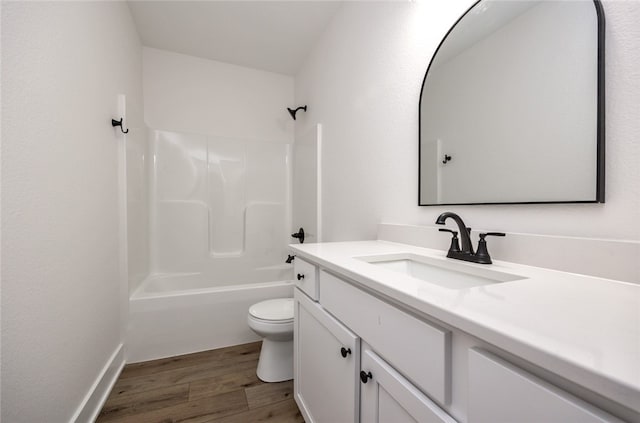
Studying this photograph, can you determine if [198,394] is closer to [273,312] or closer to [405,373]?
[273,312]

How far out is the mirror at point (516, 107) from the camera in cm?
69

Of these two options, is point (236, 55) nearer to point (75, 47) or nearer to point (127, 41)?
point (127, 41)

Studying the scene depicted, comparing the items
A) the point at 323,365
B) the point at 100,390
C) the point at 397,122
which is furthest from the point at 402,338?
the point at 100,390

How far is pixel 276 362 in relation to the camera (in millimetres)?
1650

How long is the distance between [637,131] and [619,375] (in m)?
0.64

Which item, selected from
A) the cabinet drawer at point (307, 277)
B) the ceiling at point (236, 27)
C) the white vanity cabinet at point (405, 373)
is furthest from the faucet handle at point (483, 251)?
the ceiling at point (236, 27)

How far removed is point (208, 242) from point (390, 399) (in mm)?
2388

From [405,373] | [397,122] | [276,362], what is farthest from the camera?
[276,362]

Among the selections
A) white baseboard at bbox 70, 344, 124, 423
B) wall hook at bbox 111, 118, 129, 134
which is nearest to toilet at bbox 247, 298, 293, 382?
white baseboard at bbox 70, 344, 124, 423

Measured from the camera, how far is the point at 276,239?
2922 millimetres

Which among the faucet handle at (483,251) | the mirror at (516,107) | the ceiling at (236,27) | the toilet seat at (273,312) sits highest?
the ceiling at (236,27)

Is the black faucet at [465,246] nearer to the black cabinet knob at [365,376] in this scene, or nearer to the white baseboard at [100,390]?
the black cabinet knob at [365,376]

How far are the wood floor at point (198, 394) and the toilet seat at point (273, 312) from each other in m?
0.39

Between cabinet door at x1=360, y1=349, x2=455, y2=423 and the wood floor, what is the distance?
32.5 inches
